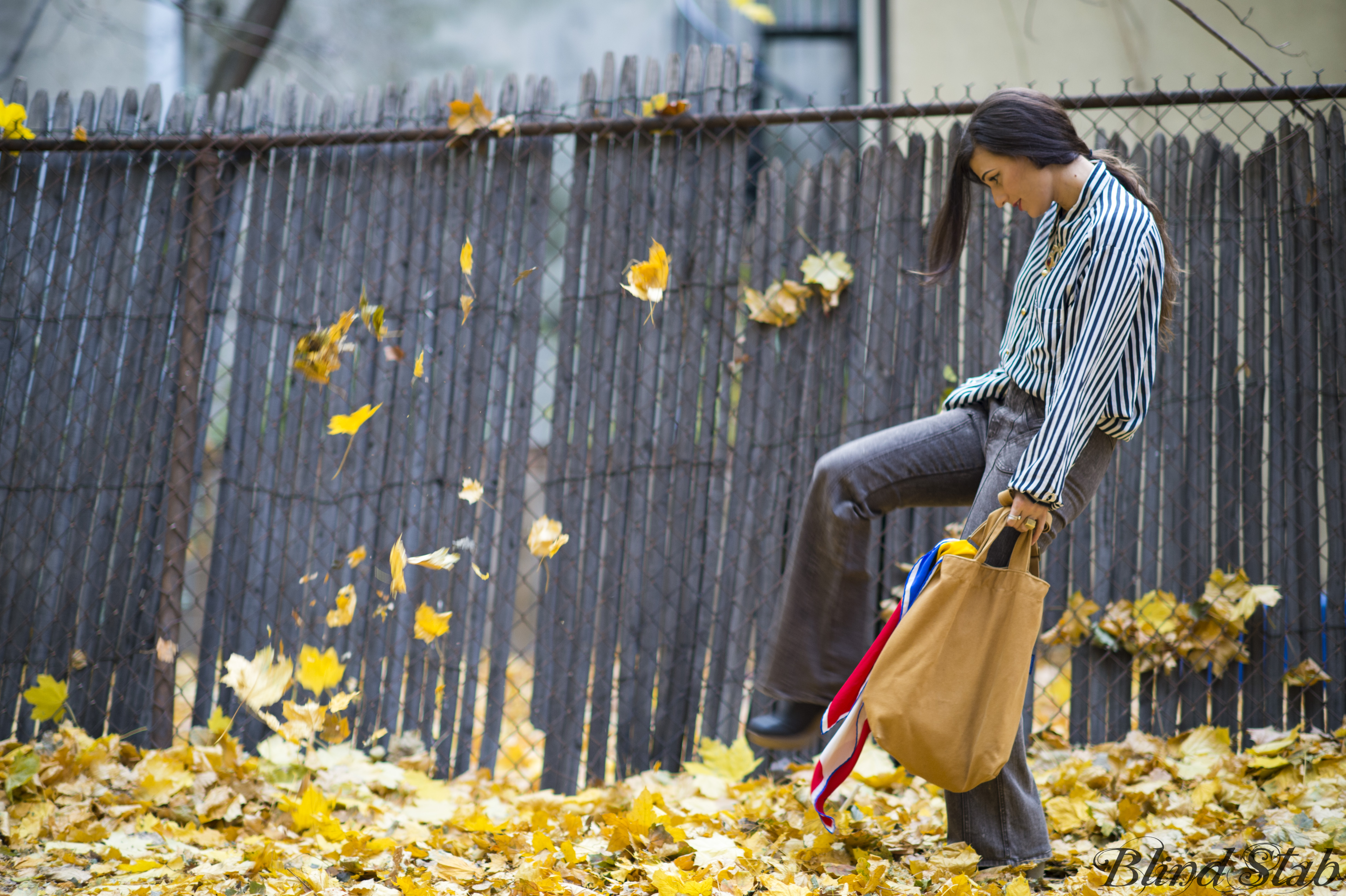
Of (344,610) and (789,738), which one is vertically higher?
(344,610)

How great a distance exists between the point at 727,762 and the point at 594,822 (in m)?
0.57

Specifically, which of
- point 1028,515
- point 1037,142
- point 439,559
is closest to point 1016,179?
point 1037,142

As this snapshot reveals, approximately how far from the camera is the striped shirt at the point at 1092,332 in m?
1.68

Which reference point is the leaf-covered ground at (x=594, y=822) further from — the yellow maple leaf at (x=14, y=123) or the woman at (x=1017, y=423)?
the yellow maple leaf at (x=14, y=123)

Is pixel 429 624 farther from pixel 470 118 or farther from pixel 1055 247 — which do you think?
pixel 1055 247

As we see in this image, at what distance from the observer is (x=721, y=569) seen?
2934 mm

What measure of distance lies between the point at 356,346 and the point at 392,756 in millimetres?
1354

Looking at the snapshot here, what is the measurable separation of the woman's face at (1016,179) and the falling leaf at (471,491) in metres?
1.81

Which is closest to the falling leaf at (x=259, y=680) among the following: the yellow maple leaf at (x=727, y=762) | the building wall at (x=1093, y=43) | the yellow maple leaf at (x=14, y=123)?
the yellow maple leaf at (x=727, y=762)

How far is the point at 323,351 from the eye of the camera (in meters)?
3.07

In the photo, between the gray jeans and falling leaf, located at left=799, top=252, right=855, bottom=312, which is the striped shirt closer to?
the gray jeans

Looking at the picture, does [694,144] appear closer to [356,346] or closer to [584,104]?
[584,104]

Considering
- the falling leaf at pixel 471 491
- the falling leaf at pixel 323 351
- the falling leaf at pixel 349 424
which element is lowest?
the falling leaf at pixel 471 491

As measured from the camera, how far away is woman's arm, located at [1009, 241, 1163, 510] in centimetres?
167
